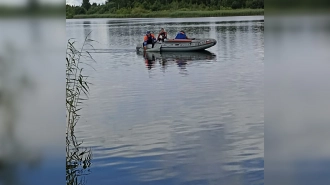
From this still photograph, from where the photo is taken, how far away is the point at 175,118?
780 cm

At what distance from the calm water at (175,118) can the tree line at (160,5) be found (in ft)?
36.5

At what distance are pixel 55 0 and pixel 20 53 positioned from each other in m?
0.11

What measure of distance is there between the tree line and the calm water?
1112 centimetres

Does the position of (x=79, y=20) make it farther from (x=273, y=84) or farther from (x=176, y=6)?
(x=273, y=84)

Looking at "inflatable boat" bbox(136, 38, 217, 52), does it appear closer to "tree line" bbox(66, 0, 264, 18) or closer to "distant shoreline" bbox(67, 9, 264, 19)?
"tree line" bbox(66, 0, 264, 18)

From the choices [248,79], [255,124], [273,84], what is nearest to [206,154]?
[255,124]

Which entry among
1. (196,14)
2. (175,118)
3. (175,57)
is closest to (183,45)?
(175,57)

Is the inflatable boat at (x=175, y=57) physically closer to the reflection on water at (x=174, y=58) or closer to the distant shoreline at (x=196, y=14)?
the reflection on water at (x=174, y=58)

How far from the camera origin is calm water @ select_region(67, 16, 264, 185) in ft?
15.6

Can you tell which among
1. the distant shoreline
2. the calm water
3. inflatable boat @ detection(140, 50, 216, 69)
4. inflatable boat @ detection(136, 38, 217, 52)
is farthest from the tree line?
inflatable boat @ detection(136, 38, 217, 52)

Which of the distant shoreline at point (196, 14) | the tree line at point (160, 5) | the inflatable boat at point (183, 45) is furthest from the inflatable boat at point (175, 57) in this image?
the distant shoreline at point (196, 14)

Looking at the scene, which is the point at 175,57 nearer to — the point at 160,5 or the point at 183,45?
the point at 183,45

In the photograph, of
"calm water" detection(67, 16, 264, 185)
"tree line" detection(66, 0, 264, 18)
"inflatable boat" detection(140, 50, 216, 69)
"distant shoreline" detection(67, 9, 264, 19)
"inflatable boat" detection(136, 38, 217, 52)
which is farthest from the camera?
"distant shoreline" detection(67, 9, 264, 19)

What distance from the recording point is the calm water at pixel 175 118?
4.76m
